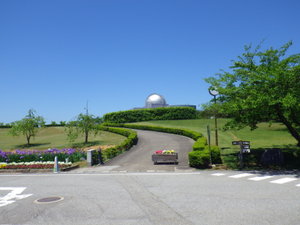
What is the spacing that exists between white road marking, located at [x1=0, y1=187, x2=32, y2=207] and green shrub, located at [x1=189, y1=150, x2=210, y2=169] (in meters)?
9.83

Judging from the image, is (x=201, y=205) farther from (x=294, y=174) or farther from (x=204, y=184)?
(x=294, y=174)

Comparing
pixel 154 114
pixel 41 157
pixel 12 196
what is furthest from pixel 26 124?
pixel 154 114

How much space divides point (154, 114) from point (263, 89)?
47889 mm

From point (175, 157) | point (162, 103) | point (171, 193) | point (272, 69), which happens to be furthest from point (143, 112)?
point (171, 193)

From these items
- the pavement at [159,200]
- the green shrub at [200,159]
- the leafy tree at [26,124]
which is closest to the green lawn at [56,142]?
the leafy tree at [26,124]

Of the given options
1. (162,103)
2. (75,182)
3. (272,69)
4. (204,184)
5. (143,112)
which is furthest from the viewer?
(162,103)

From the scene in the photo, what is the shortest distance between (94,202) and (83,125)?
23.3 m

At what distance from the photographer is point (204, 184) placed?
38.2ft

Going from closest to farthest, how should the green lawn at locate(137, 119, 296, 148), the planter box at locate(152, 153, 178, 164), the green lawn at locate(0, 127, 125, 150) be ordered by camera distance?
the planter box at locate(152, 153, 178, 164) < the green lawn at locate(137, 119, 296, 148) < the green lawn at locate(0, 127, 125, 150)

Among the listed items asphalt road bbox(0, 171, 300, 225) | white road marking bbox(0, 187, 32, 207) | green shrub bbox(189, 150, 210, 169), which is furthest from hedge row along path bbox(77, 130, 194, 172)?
white road marking bbox(0, 187, 32, 207)

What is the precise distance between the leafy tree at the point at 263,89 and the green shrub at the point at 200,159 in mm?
2804

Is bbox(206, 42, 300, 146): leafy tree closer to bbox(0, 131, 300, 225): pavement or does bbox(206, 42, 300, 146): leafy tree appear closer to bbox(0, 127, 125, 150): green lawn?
bbox(0, 131, 300, 225): pavement

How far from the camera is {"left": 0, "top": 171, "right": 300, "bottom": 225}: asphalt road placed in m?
7.15

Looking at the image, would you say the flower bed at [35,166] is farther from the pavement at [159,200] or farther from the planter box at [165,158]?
the planter box at [165,158]
